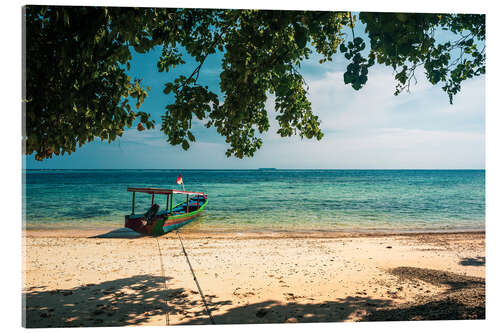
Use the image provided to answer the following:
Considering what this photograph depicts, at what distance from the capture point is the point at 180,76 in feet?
10.1

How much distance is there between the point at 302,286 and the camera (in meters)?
4.38

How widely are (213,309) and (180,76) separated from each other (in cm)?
286

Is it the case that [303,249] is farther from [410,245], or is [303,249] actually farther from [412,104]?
[412,104]

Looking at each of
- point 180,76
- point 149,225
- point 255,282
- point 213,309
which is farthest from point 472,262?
point 149,225

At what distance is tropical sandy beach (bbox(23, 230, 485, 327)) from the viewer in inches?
135

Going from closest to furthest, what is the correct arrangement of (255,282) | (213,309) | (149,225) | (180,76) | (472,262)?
(180,76) < (213,309) < (255,282) < (472,262) < (149,225)

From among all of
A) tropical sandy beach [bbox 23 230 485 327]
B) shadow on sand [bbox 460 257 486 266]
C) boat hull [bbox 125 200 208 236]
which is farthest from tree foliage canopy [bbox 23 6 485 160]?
boat hull [bbox 125 200 208 236]

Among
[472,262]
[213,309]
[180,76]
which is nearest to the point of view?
[180,76]

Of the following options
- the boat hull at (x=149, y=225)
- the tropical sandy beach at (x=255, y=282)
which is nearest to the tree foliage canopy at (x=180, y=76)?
the tropical sandy beach at (x=255, y=282)

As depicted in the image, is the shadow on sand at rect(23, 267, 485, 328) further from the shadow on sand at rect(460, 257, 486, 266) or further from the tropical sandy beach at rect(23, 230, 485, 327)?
the shadow on sand at rect(460, 257, 486, 266)

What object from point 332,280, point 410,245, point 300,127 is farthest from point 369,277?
point 410,245

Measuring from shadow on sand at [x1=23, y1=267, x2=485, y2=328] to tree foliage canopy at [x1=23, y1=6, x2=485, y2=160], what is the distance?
1992 millimetres

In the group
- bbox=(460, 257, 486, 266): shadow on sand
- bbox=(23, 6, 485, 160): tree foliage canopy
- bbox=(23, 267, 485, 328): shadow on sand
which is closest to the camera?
bbox=(23, 6, 485, 160): tree foliage canopy

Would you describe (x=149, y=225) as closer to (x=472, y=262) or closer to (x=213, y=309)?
(x=213, y=309)
